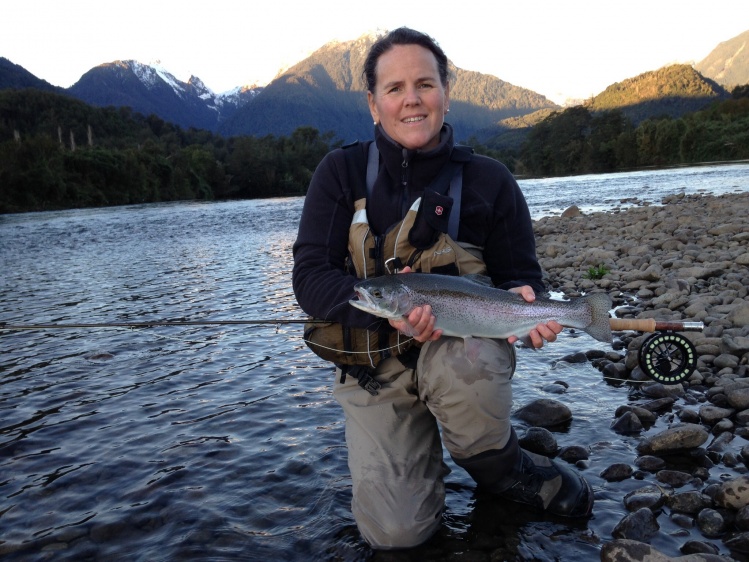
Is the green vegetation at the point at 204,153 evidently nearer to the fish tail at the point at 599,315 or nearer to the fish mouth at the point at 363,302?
the fish mouth at the point at 363,302

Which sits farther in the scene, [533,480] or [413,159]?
[413,159]

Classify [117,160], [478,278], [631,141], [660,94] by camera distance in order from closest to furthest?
[478,278]
[117,160]
[631,141]
[660,94]

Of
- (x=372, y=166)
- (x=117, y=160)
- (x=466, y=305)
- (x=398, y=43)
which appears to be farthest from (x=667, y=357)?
(x=117, y=160)

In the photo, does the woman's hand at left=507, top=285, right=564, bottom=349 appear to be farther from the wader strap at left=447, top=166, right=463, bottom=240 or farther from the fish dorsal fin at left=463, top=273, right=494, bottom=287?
the wader strap at left=447, top=166, right=463, bottom=240

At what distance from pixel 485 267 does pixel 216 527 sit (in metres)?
2.29

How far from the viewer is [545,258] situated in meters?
12.0

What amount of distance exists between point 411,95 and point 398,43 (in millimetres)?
354

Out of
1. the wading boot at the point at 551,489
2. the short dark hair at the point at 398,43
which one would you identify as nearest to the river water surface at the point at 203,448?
the wading boot at the point at 551,489

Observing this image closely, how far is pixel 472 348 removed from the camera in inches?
128

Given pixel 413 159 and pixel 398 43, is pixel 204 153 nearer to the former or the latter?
pixel 398 43

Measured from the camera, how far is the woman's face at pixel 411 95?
11.4ft

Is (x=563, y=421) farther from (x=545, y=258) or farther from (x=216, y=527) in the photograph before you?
(x=545, y=258)

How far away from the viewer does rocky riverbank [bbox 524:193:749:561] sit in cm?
309

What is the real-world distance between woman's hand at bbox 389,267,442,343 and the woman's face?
885mm
